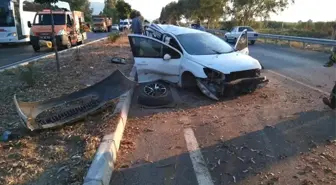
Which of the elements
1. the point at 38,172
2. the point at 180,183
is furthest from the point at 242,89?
the point at 38,172

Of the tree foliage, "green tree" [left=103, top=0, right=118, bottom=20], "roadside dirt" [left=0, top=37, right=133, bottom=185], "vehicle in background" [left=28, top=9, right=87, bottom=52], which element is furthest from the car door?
"green tree" [left=103, top=0, right=118, bottom=20]

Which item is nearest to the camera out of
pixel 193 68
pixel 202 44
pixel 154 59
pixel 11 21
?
pixel 193 68

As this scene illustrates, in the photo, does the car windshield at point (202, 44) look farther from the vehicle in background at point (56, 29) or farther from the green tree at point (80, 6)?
the green tree at point (80, 6)

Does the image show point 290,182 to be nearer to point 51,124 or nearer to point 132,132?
point 132,132

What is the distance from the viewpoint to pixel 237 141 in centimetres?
568

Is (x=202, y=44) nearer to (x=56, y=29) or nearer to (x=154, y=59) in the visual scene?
(x=154, y=59)

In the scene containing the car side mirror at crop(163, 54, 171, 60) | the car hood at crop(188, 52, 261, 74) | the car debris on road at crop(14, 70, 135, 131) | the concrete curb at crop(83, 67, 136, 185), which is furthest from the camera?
the car side mirror at crop(163, 54, 171, 60)

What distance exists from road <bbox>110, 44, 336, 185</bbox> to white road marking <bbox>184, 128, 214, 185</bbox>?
0.04 feet

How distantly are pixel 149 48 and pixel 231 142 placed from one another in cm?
460

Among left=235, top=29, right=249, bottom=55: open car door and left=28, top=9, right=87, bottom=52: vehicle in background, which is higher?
left=235, top=29, right=249, bottom=55: open car door

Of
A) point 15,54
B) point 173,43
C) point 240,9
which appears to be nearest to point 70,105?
point 173,43

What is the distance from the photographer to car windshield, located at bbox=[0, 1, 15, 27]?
81.5 ft

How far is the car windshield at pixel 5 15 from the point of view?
81.5ft

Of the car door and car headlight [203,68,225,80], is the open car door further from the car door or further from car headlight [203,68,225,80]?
car headlight [203,68,225,80]
